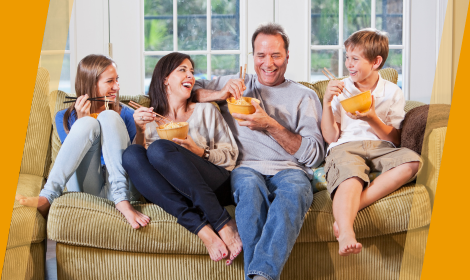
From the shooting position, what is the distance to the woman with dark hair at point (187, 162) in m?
1.49

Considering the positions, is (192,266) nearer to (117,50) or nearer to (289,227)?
(289,227)

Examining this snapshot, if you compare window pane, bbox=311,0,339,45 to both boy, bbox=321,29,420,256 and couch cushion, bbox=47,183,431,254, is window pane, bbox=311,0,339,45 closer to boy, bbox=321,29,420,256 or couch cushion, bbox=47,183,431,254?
boy, bbox=321,29,420,256

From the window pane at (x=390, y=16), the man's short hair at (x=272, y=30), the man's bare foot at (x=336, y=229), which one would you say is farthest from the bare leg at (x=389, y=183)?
the window pane at (x=390, y=16)

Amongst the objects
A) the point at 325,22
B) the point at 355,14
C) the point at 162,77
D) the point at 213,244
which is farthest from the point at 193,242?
the point at 355,14

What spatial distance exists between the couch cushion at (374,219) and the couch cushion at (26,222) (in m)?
0.96

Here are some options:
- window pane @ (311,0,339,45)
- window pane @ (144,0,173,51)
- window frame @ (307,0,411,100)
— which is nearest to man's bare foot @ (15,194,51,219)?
window pane @ (144,0,173,51)

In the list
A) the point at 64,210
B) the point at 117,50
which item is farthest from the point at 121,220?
the point at 117,50

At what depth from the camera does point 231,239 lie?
1.48 metres

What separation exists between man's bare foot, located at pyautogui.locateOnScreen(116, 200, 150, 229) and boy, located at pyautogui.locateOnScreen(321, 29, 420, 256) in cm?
68

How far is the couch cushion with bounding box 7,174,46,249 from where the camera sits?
1469 millimetres

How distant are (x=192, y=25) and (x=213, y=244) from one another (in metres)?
1.73

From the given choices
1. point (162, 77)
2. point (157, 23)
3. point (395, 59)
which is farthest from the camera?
point (395, 59)

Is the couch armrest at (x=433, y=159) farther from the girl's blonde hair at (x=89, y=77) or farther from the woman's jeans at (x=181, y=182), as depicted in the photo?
the girl's blonde hair at (x=89, y=77)

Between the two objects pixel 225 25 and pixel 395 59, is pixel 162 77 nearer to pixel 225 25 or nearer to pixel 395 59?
pixel 225 25
